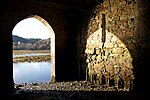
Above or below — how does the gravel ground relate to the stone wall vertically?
below

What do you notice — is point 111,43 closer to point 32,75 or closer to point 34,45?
point 32,75

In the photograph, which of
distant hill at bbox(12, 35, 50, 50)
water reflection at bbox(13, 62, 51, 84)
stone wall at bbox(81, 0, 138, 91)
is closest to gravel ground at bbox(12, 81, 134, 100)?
stone wall at bbox(81, 0, 138, 91)

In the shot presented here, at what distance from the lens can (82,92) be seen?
6.08m

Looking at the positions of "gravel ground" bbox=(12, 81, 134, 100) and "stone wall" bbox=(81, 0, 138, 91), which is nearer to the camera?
"gravel ground" bbox=(12, 81, 134, 100)

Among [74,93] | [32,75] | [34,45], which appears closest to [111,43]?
[74,93]

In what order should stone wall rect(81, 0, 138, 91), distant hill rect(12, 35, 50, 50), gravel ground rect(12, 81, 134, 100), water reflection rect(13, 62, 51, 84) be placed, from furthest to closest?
distant hill rect(12, 35, 50, 50), water reflection rect(13, 62, 51, 84), stone wall rect(81, 0, 138, 91), gravel ground rect(12, 81, 134, 100)

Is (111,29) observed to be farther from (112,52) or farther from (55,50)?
(55,50)

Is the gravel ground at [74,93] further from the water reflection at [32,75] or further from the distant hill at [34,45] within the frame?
the distant hill at [34,45]

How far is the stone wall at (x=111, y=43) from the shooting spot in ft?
20.1

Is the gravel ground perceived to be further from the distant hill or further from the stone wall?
the distant hill

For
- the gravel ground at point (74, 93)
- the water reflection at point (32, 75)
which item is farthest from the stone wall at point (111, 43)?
the water reflection at point (32, 75)

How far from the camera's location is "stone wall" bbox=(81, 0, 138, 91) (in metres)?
6.13

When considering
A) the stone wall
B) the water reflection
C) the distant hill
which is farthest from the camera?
the distant hill

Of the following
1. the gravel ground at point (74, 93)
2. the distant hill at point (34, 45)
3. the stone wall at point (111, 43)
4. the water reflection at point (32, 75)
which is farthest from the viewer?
the distant hill at point (34, 45)
